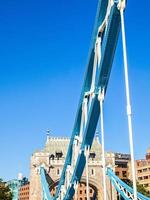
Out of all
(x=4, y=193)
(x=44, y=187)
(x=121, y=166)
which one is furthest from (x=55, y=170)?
(x=121, y=166)

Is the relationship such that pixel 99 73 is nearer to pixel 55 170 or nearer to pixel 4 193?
pixel 55 170

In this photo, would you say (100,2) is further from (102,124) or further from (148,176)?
(148,176)

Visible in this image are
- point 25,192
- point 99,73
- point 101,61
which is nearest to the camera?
point 101,61

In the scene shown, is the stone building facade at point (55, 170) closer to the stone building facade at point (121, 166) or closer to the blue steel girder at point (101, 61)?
the blue steel girder at point (101, 61)

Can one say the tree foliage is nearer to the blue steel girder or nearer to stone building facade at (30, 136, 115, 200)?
stone building facade at (30, 136, 115, 200)

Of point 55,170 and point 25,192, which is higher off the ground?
Answer: point 25,192

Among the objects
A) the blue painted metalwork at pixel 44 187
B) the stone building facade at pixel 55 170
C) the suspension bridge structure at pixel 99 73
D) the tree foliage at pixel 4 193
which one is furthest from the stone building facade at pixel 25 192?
the suspension bridge structure at pixel 99 73

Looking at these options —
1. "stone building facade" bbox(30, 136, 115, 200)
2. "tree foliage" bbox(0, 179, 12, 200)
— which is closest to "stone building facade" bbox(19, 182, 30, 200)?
"tree foliage" bbox(0, 179, 12, 200)

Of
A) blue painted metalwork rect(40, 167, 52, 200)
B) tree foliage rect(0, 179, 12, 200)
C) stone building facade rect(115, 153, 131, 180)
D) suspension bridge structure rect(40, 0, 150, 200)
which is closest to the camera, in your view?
suspension bridge structure rect(40, 0, 150, 200)

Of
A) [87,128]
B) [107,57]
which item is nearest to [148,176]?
[87,128]

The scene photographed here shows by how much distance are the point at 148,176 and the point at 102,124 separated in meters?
70.9

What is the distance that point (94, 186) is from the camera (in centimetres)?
5394

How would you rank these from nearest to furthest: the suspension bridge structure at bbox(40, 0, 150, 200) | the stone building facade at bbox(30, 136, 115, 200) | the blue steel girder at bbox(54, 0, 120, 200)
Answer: the suspension bridge structure at bbox(40, 0, 150, 200) < the blue steel girder at bbox(54, 0, 120, 200) < the stone building facade at bbox(30, 136, 115, 200)

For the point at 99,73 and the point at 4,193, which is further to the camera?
the point at 4,193
